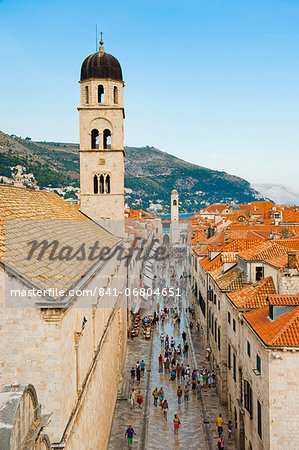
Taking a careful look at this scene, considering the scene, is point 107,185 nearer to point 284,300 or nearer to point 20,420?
point 284,300

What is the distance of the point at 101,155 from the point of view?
94.7 feet

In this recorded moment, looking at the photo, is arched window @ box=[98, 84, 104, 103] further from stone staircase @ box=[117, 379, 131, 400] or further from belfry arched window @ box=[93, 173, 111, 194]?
stone staircase @ box=[117, 379, 131, 400]

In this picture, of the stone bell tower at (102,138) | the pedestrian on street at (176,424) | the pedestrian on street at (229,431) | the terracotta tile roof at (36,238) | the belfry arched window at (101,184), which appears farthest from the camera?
the belfry arched window at (101,184)

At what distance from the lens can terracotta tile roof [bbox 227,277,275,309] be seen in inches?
768

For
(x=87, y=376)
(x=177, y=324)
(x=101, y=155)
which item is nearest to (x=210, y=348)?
(x=177, y=324)

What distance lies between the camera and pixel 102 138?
1129 inches

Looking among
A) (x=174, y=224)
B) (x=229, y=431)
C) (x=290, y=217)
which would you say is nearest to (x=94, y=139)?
(x=229, y=431)

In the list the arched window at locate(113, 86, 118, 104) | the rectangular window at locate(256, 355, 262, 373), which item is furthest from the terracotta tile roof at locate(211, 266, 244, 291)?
the arched window at locate(113, 86, 118, 104)

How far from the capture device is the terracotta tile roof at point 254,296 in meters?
19.5

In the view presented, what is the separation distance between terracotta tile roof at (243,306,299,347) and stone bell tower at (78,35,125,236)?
48.0 ft

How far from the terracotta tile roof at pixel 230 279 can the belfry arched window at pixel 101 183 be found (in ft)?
30.4

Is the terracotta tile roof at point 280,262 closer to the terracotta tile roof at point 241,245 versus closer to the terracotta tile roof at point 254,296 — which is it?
the terracotta tile roof at point 254,296

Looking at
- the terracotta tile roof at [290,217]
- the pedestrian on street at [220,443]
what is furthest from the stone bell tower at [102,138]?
the terracotta tile roof at [290,217]

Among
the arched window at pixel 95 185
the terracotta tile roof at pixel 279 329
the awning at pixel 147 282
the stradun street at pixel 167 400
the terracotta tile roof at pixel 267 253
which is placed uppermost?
the arched window at pixel 95 185
